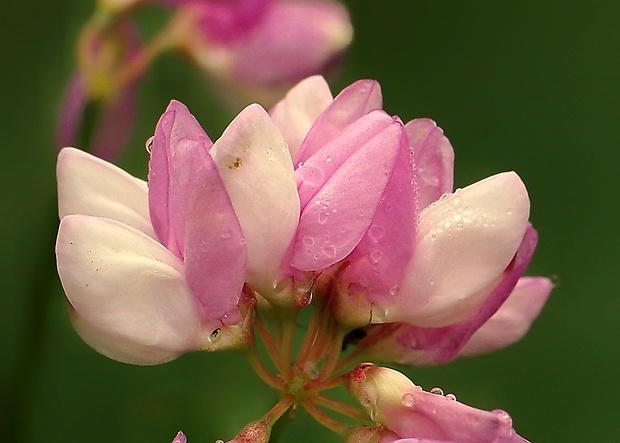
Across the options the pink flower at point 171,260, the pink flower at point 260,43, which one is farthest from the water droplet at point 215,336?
the pink flower at point 260,43

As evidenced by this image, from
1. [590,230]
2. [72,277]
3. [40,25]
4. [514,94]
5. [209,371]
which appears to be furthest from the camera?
[514,94]

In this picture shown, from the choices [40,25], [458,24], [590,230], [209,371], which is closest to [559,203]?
[590,230]

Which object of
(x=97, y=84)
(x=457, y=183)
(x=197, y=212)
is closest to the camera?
(x=197, y=212)

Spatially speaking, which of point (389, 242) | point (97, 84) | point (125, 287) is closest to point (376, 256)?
point (389, 242)

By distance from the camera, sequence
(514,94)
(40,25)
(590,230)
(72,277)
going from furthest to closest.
Answer: (514,94), (40,25), (590,230), (72,277)

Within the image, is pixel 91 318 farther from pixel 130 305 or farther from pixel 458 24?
pixel 458 24

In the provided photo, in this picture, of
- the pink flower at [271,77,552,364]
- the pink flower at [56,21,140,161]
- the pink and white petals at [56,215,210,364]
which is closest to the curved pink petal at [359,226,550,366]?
the pink flower at [271,77,552,364]

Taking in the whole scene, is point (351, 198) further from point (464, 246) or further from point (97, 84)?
point (97, 84)

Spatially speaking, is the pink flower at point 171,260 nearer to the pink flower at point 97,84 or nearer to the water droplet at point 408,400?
the water droplet at point 408,400
